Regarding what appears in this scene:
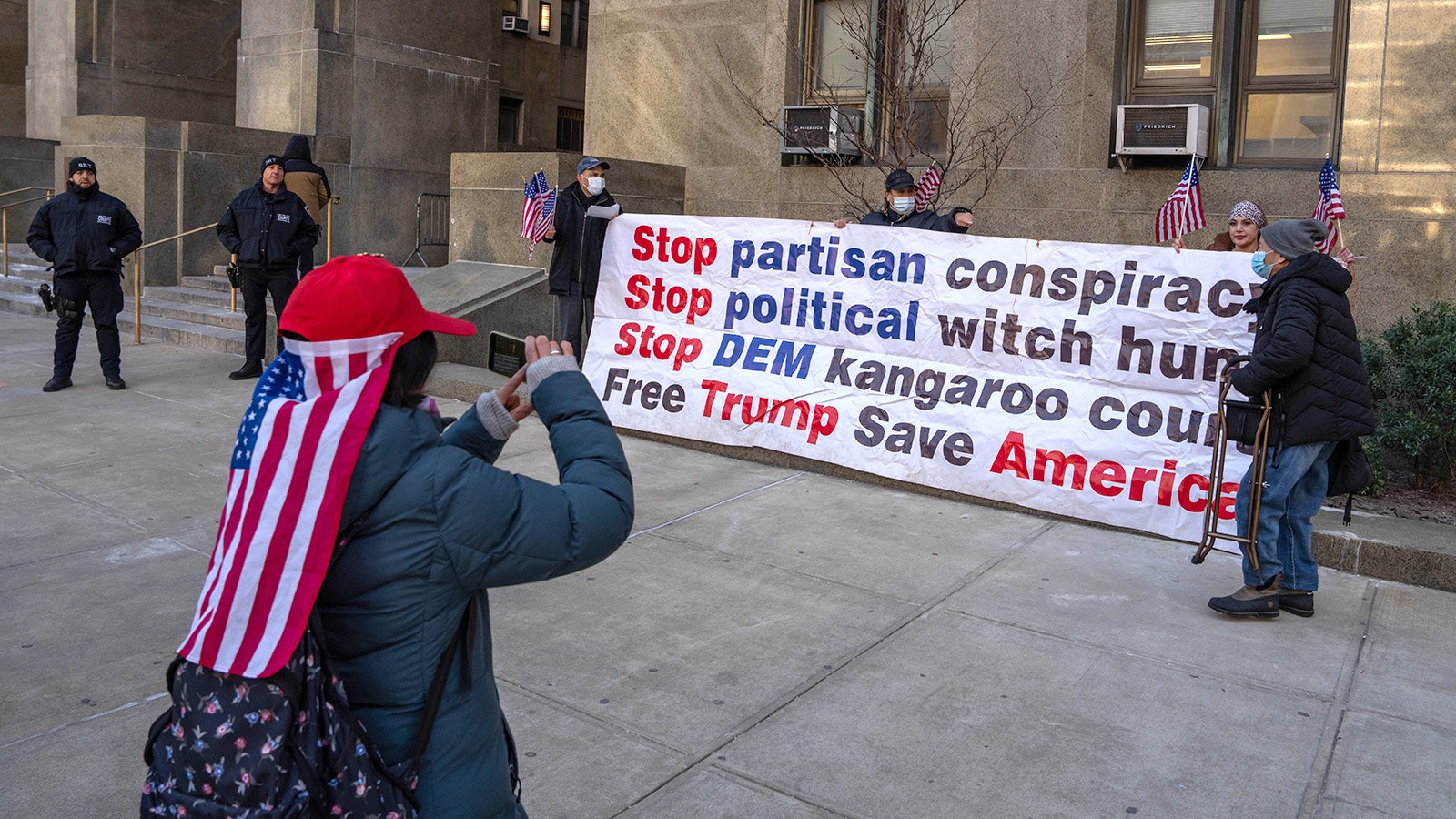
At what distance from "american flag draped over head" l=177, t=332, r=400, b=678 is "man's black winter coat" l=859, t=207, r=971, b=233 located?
6.62 meters

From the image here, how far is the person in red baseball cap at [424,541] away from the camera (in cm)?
208

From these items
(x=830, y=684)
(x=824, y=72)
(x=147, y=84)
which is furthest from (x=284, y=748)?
(x=147, y=84)

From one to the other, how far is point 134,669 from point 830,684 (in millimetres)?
2607

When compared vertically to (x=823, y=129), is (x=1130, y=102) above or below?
above

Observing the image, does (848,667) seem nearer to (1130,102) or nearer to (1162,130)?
(1162,130)

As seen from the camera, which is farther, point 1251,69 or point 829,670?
point 1251,69

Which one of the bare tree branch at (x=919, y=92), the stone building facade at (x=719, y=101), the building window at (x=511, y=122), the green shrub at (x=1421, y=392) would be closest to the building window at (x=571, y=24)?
the stone building facade at (x=719, y=101)

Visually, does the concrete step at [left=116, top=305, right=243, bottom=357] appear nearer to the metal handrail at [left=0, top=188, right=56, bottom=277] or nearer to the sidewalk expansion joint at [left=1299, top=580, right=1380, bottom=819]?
the metal handrail at [left=0, top=188, right=56, bottom=277]

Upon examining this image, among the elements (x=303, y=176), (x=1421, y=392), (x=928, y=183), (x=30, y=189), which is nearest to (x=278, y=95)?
(x=30, y=189)

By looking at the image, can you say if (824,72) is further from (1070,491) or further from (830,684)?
(830,684)

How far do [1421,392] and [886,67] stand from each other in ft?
20.6

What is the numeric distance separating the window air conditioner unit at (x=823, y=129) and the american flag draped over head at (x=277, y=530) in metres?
10.5

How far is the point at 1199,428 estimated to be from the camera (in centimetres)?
697

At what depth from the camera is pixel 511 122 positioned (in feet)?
73.9
